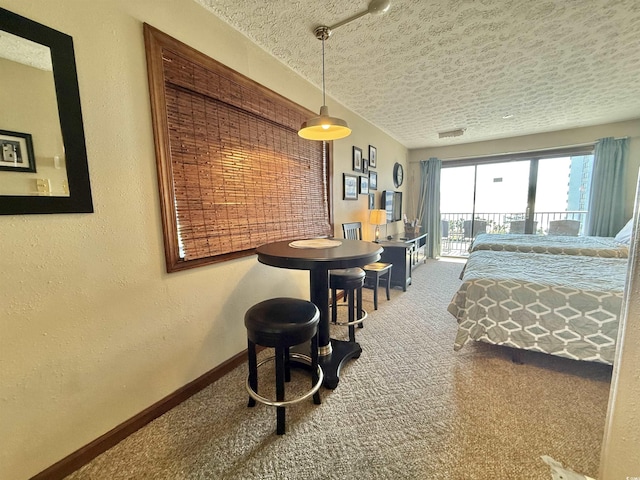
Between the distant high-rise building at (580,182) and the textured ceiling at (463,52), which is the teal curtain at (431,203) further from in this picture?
the distant high-rise building at (580,182)

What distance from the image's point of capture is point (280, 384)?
4.18ft

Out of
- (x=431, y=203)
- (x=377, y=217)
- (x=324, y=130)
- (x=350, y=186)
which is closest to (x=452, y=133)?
(x=431, y=203)

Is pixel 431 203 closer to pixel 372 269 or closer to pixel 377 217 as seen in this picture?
pixel 377 217

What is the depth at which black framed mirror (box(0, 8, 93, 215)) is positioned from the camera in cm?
94

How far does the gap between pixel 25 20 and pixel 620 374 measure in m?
2.36

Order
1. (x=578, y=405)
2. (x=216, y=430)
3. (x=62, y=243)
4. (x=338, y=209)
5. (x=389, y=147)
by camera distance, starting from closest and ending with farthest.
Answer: (x=62, y=243) < (x=216, y=430) < (x=578, y=405) < (x=338, y=209) < (x=389, y=147)

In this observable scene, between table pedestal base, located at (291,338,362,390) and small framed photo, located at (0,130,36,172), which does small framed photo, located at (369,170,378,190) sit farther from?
small framed photo, located at (0,130,36,172)

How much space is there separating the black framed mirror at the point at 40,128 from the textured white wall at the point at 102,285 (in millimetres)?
45

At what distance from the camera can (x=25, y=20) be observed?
0.96 m

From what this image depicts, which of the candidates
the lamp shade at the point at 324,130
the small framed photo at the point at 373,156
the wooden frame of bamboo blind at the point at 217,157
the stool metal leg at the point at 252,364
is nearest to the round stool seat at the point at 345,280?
the wooden frame of bamboo blind at the point at 217,157

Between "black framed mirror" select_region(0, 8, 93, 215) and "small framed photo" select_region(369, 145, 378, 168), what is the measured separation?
335 centimetres

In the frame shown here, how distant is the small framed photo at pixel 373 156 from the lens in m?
3.83

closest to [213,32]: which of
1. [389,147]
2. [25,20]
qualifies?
[25,20]

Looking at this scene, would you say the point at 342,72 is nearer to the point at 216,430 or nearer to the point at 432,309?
the point at 432,309
